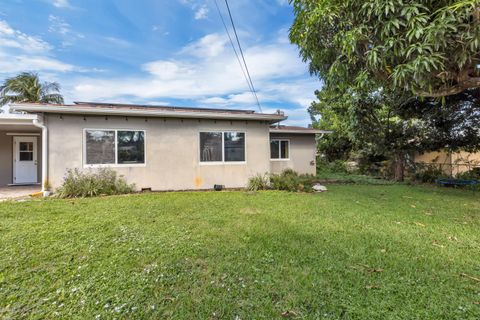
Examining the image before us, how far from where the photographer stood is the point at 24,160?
1028cm

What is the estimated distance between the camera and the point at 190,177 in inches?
349

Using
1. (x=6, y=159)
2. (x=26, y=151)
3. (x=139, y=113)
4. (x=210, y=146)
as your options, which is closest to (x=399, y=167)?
(x=210, y=146)

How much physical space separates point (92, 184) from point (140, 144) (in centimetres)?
197

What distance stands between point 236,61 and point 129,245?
9.86 meters

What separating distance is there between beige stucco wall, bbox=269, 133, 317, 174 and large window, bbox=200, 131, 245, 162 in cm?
406

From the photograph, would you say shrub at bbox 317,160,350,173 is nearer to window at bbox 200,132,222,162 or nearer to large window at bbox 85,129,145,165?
window at bbox 200,132,222,162

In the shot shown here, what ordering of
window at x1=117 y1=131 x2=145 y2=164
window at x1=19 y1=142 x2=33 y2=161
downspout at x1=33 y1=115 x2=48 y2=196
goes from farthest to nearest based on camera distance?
window at x1=19 y1=142 x2=33 y2=161 < window at x1=117 y1=131 x2=145 y2=164 < downspout at x1=33 y1=115 x2=48 y2=196

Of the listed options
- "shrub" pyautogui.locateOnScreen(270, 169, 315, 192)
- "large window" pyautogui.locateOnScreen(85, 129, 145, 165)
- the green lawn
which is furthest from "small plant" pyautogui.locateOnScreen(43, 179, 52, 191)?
"shrub" pyautogui.locateOnScreen(270, 169, 315, 192)

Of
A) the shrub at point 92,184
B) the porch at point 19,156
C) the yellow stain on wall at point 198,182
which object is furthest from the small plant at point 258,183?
the porch at point 19,156

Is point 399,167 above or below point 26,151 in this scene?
below

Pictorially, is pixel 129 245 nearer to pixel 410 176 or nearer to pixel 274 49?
pixel 274 49

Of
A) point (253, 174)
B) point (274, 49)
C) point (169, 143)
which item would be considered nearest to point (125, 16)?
point (169, 143)

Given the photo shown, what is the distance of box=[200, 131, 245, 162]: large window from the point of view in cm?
902

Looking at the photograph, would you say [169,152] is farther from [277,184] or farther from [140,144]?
[277,184]
